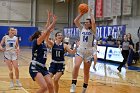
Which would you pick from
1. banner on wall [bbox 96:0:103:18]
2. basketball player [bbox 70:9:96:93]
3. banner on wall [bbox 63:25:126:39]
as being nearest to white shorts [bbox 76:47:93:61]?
basketball player [bbox 70:9:96:93]

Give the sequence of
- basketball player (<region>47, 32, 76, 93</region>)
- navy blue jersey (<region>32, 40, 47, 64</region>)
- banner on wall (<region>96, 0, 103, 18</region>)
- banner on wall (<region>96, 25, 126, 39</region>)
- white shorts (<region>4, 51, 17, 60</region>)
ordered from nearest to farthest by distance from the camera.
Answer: navy blue jersey (<region>32, 40, 47, 64</region>), basketball player (<region>47, 32, 76, 93</region>), white shorts (<region>4, 51, 17, 60</region>), banner on wall (<region>96, 25, 126, 39</region>), banner on wall (<region>96, 0, 103, 18</region>)

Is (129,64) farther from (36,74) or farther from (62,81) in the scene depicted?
(36,74)

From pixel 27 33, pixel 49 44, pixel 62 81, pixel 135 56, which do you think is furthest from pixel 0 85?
pixel 27 33

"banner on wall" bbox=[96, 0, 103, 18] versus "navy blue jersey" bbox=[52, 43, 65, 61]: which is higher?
Answer: "banner on wall" bbox=[96, 0, 103, 18]

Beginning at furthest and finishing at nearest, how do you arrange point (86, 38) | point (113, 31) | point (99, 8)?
1. point (99, 8)
2. point (113, 31)
3. point (86, 38)

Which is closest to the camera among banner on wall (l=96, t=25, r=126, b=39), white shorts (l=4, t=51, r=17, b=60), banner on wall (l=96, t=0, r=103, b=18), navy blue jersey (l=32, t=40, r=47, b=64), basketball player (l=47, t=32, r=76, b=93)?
navy blue jersey (l=32, t=40, r=47, b=64)

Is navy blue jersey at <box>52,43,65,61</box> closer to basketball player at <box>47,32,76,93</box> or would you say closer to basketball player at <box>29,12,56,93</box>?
basketball player at <box>47,32,76,93</box>

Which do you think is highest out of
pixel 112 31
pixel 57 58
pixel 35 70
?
pixel 112 31

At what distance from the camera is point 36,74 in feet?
18.7

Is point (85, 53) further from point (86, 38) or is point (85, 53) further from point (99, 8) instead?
point (99, 8)

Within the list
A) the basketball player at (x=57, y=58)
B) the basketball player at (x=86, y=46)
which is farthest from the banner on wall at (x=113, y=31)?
the basketball player at (x=57, y=58)

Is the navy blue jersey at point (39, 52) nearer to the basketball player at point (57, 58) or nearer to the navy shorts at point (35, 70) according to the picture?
the navy shorts at point (35, 70)

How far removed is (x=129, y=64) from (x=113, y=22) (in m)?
8.84

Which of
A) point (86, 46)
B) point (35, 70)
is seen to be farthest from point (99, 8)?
point (35, 70)
